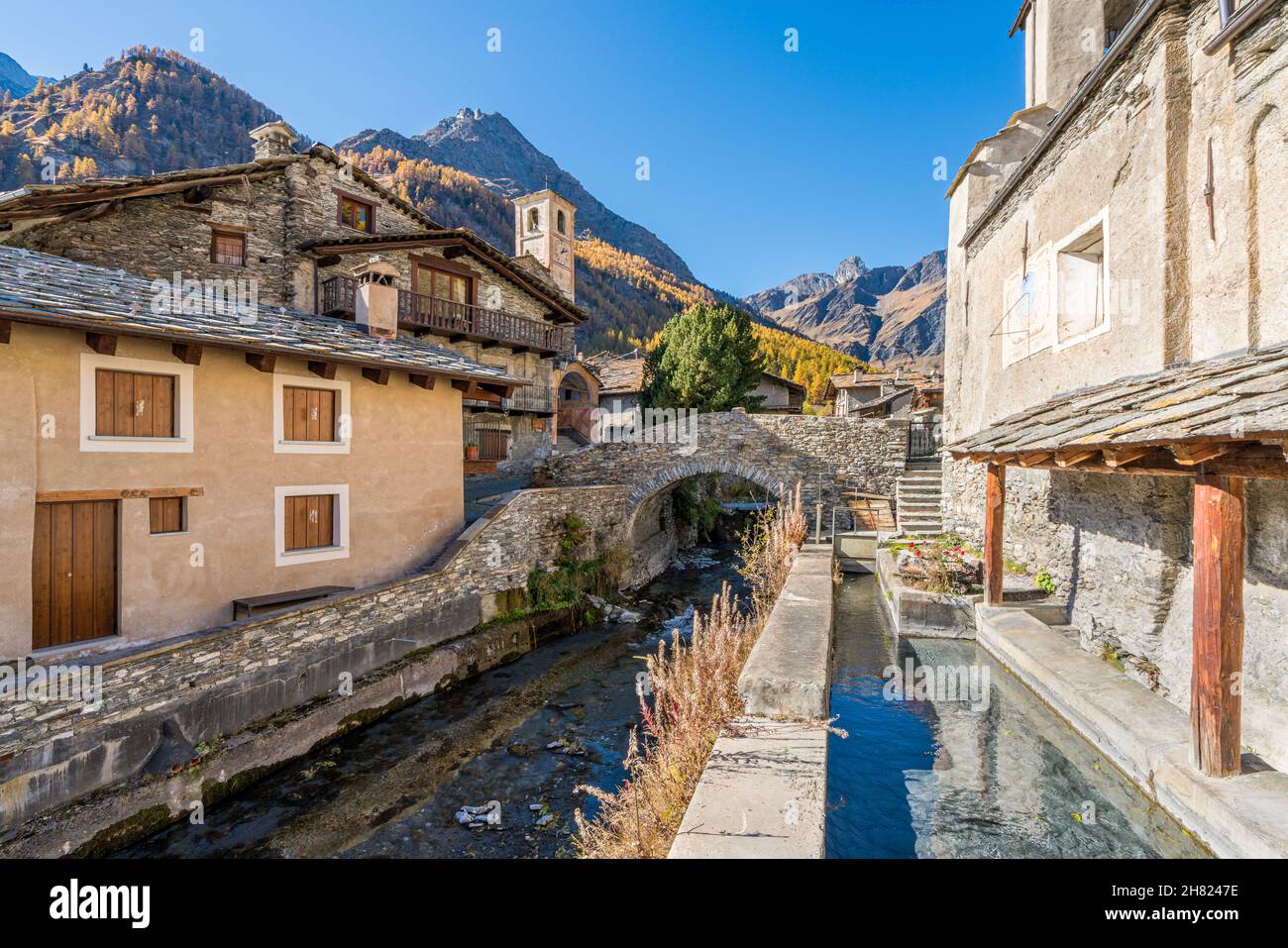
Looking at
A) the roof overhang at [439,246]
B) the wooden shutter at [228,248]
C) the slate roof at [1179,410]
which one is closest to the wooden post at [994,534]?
the slate roof at [1179,410]

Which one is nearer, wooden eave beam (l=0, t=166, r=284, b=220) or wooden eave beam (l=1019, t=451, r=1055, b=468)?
wooden eave beam (l=1019, t=451, r=1055, b=468)

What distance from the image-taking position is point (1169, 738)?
4.09m

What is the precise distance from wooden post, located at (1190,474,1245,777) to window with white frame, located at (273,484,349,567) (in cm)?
1007

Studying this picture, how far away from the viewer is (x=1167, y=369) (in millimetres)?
5195

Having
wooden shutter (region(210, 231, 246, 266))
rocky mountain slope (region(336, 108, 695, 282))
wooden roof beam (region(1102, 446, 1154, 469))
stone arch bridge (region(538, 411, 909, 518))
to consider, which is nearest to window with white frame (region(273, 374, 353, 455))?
stone arch bridge (region(538, 411, 909, 518))

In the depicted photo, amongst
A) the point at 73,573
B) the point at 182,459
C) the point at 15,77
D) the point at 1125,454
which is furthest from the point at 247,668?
the point at 15,77

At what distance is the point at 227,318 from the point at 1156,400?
35.5 feet

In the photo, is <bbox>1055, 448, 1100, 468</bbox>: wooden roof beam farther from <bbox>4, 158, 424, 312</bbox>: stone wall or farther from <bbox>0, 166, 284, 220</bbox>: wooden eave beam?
<bbox>4, 158, 424, 312</bbox>: stone wall

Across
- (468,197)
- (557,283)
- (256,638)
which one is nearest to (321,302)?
(256,638)

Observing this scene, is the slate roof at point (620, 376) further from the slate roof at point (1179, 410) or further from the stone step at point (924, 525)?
the slate roof at point (1179, 410)

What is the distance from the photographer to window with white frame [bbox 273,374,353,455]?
8750mm

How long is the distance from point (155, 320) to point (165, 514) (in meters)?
2.41

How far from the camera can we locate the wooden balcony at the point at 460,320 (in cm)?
1724
